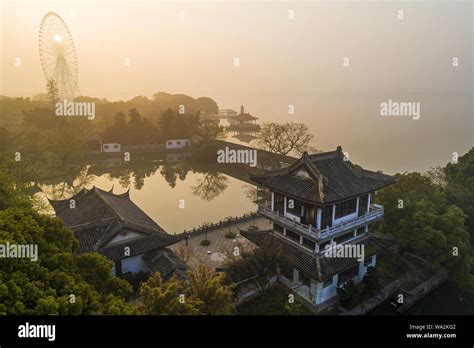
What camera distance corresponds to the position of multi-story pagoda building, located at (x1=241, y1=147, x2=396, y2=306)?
48.0ft

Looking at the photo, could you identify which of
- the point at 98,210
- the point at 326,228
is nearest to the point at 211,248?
the point at 98,210

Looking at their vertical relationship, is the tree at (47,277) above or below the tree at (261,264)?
above

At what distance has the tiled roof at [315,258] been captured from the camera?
14641 millimetres

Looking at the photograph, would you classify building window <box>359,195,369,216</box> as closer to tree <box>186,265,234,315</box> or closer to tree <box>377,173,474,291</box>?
tree <box>377,173,474,291</box>

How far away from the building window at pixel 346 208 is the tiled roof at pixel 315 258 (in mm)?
1906

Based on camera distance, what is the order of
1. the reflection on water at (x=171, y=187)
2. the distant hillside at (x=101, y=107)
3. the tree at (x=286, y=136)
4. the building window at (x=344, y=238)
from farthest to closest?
the distant hillside at (x=101, y=107), the tree at (x=286, y=136), the reflection on water at (x=171, y=187), the building window at (x=344, y=238)

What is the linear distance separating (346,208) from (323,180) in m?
2.02

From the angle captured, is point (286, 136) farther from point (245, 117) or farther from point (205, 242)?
point (245, 117)

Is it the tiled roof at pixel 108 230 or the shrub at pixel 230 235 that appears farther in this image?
the shrub at pixel 230 235

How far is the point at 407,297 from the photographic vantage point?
1664 centimetres

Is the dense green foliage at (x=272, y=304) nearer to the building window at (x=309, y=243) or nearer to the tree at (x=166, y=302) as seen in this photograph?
the building window at (x=309, y=243)

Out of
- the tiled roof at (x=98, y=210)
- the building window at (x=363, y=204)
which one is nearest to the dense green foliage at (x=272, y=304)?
the building window at (x=363, y=204)
